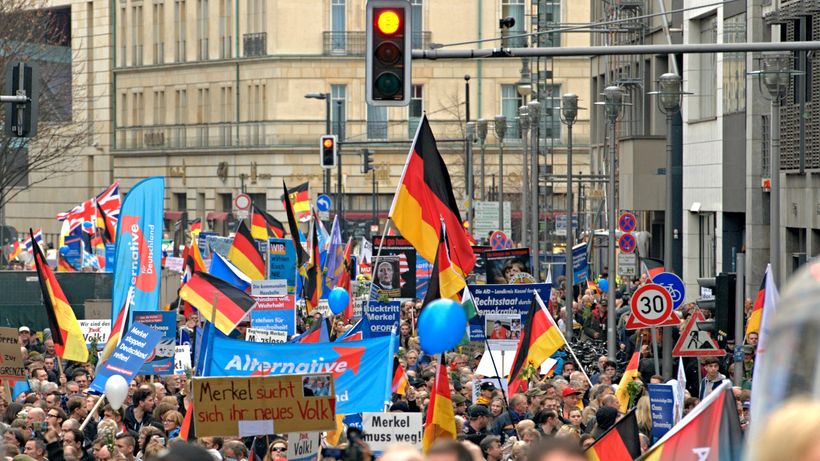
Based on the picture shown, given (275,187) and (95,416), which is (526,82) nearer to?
(95,416)

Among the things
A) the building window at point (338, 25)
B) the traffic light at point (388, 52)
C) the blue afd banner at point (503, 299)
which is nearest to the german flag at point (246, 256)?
the blue afd banner at point (503, 299)

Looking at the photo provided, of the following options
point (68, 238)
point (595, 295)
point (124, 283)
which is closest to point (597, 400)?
point (124, 283)

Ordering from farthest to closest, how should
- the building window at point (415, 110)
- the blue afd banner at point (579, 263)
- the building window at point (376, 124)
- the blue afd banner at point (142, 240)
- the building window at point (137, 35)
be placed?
1. the building window at point (137, 35)
2. the building window at point (376, 124)
3. the building window at point (415, 110)
4. the blue afd banner at point (579, 263)
5. the blue afd banner at point (142, 240)

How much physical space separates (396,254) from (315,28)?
49.1 meters

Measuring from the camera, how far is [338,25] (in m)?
77.4

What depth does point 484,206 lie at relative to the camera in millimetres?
45219

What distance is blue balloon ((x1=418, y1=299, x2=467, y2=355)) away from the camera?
755 centimetres

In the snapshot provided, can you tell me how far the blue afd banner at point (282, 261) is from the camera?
28692 millimetres

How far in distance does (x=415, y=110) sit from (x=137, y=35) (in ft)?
54.9

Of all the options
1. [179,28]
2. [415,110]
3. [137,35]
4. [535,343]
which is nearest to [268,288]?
[535,343]

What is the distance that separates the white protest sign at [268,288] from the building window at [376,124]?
Answer: 52412 millimetres

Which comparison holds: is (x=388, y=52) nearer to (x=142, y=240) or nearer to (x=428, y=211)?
(x=428, y=211)

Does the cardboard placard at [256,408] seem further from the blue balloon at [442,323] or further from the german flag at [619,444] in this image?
the blue balloon at [442,323]

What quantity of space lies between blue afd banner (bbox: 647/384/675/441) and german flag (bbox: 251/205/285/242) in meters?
23.1
